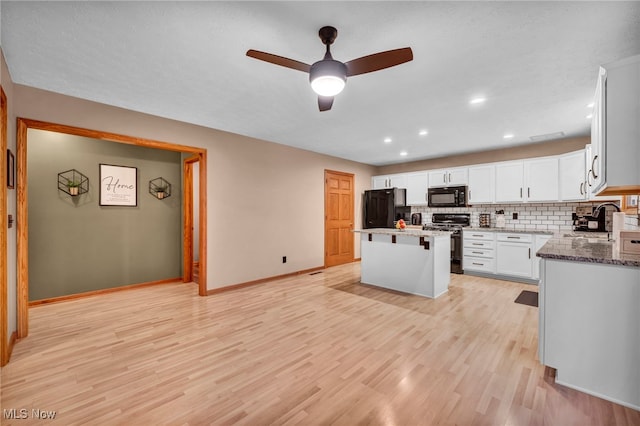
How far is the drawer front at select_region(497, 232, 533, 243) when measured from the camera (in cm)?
449

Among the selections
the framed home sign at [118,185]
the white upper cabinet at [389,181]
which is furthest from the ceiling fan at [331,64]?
the white upper cabinet at [389,181]

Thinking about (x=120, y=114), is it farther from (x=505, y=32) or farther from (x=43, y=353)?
(x=505, y=32)

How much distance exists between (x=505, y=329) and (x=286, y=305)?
241 centimetres

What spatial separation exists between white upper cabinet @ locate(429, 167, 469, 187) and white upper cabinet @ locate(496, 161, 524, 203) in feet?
1.84

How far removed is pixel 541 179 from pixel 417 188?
218cm

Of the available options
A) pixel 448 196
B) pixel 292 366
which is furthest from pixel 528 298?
pixel 292 366

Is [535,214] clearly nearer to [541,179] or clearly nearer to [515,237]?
[541,179]

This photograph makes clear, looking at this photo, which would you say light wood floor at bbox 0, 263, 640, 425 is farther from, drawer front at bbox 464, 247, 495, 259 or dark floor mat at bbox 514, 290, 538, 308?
drawer front at bbox 464, 247, 495, 259

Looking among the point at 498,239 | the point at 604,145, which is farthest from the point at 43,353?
the point at 498,239

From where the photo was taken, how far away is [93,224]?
4055 mm

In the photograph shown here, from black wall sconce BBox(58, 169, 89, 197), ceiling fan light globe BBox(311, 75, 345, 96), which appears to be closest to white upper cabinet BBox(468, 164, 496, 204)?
ceiling fan light globe BBox(311, 75, 345, 96)

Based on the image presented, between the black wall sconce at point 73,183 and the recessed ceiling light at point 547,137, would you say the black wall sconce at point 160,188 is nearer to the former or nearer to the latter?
the black wall sconce at point 73,183

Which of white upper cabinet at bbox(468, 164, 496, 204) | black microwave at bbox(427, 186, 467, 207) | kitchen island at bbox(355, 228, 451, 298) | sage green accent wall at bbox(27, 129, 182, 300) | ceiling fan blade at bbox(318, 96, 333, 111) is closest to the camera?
ceiling fan blade at bbox(318, 96, 333, 111)

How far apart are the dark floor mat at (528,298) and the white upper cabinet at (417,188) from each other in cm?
260
